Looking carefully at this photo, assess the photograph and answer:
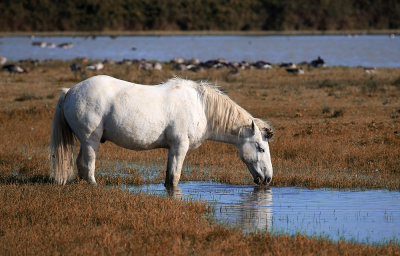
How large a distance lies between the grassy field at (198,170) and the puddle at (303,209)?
0.42 metres

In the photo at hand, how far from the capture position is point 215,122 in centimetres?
998

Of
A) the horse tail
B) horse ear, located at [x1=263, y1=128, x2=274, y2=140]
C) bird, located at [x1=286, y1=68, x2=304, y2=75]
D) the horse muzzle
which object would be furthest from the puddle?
bird, located at [x1=286, y1=68, x2=304, y2=75]

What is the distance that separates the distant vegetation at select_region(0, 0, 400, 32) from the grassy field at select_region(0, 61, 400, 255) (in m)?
71.3

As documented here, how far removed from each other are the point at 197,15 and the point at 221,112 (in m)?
88.3

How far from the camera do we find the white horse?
30.7ft

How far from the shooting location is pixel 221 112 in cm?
992

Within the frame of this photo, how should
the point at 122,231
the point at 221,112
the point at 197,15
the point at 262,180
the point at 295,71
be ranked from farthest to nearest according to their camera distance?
1. the point at 197,15
2. the point at 295,71
3. the point at 262,180
4. the point at 221,112
5. the point at 122,231

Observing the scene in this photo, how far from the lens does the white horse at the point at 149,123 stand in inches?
369

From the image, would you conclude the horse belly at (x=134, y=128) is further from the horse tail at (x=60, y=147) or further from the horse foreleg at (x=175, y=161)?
the horse tail at (x=60, y=147)

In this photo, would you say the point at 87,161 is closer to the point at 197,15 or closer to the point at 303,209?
the point at 303,209

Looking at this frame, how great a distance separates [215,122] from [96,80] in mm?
1855

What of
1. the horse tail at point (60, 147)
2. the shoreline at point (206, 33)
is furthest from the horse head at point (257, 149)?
the shoreline at point (206, 33)

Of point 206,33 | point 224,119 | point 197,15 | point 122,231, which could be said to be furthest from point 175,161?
point 197,15

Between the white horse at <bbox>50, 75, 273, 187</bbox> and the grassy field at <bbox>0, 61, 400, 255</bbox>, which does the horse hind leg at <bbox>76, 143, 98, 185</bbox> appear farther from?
the grassy field at <bbox>0, 61, 400, 255</bbox>
